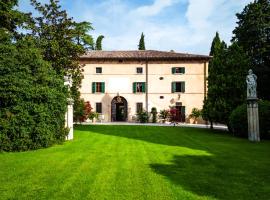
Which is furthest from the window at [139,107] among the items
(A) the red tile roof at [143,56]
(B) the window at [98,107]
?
(A) the red tile roof at [143,56]

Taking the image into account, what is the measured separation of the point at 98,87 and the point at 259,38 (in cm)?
→ 1671

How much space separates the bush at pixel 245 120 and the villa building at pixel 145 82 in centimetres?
1658

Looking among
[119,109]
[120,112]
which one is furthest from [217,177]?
[120,112]

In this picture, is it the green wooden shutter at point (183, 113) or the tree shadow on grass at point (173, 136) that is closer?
the tree shadow on grass at point (173, 136)

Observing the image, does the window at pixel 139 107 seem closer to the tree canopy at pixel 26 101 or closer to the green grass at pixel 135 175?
the tree canopy at pixel 26 101

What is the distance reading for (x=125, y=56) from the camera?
3444cm

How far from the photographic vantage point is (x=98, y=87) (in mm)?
34562

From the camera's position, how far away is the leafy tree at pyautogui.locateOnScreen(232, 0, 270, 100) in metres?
29.2

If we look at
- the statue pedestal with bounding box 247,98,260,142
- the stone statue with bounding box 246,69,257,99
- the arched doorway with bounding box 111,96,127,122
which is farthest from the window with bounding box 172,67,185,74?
the statue pedestal with bounding box 247,98,260,142

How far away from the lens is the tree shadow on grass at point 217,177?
5793 mm

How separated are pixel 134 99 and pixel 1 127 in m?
23.9

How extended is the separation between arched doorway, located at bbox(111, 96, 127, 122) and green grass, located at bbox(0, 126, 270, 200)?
23995mm

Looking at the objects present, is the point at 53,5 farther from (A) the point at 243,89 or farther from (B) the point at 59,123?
(A) the point at 243,89

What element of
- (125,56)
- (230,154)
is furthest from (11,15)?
(125,56)
